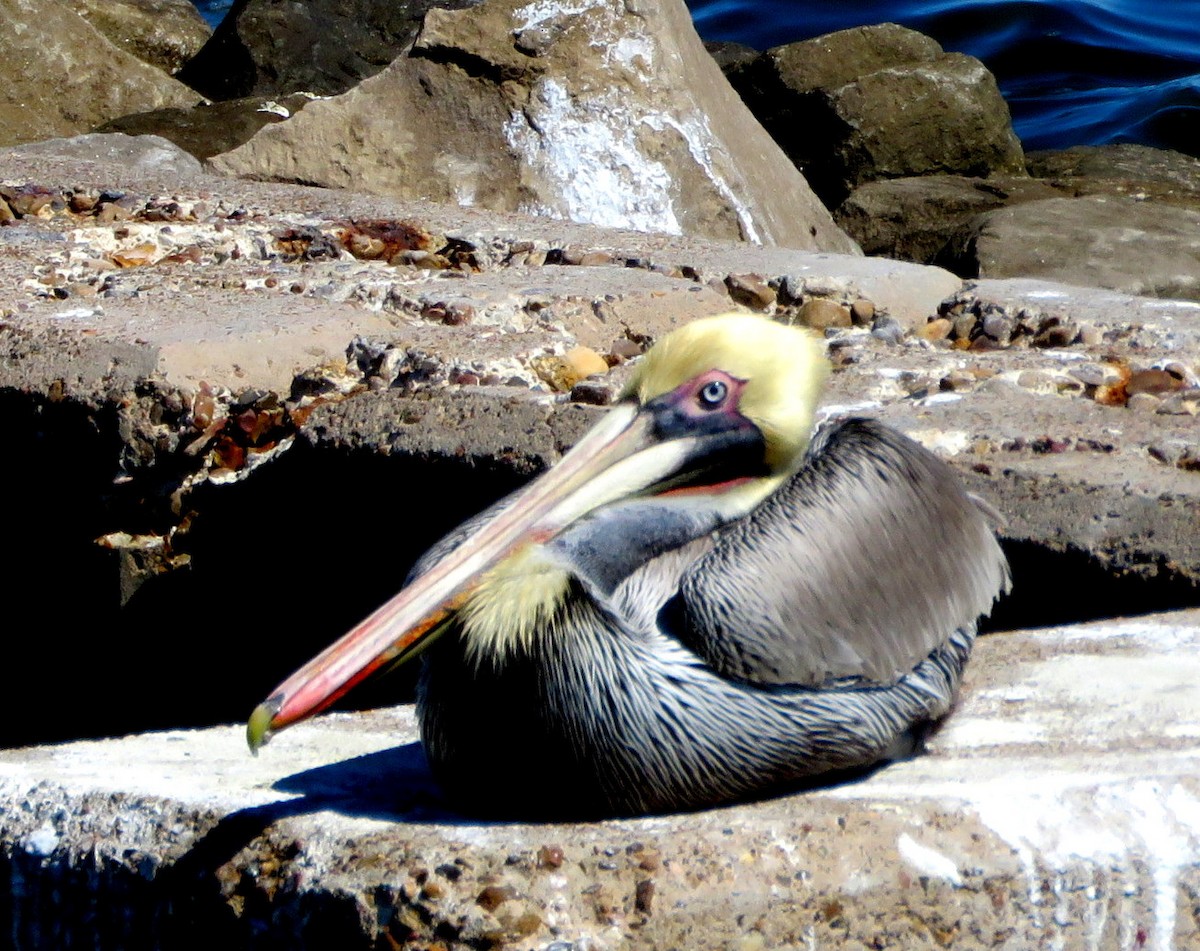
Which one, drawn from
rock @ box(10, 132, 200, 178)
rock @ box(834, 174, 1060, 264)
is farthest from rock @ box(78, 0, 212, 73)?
rock @ box(834, 174, 1060, 264)

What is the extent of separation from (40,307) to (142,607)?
2.98 ft

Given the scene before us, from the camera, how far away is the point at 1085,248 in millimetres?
7441

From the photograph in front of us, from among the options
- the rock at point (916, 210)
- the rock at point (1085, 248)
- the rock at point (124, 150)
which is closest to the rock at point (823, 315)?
the rock at point (1085, 248)

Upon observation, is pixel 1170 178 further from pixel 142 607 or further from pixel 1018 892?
pixel 1018 892

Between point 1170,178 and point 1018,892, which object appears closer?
point 1018,892

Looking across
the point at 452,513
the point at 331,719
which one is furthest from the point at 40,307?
the point at 331,719

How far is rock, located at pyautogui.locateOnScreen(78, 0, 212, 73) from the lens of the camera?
528 inches

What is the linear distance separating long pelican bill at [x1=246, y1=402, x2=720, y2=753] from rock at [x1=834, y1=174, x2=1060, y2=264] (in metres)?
6.33

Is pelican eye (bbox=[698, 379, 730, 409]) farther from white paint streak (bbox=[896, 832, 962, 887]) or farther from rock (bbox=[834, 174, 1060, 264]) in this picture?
rock (bbox=[834, 174, 1060, 264])

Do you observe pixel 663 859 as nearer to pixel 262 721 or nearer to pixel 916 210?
pixel 262 721

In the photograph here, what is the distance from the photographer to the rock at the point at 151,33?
44.0ft

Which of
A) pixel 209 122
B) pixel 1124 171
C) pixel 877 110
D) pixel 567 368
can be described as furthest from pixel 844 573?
pixel 1124 171

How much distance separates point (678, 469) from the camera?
2.34 meters

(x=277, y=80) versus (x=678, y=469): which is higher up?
(x=678, y=469)
